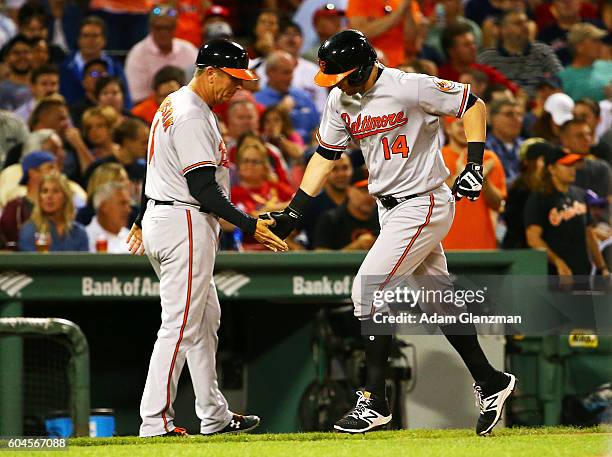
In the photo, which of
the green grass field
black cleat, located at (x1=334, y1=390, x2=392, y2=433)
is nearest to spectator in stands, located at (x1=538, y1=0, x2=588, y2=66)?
the green grass field

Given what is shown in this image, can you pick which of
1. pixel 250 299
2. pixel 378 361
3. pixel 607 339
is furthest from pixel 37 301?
pixel 607 339

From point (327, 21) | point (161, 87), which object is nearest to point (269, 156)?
point (161, 87)

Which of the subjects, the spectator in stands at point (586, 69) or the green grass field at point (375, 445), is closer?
the green grass field at point (375, 445)

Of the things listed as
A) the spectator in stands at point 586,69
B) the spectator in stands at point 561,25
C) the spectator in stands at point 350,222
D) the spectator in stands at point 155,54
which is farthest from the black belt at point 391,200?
the spectator in stands at point 561,25

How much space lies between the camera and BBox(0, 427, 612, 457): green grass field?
4.86 meters

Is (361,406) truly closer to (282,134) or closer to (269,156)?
(269,156)

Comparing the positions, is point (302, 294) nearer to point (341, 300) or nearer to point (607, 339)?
point (341, 300)

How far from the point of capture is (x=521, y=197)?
26.9 feet

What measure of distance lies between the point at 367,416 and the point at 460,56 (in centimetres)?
615

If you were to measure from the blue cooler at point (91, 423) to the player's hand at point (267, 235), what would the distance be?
77.3 inches

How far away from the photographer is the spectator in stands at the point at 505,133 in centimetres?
949

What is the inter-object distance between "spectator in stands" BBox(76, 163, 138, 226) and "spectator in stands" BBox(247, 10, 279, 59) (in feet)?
9.91

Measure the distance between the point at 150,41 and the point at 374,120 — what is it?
18.3 ft

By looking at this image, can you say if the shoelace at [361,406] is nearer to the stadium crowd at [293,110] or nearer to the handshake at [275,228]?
the handshake at [275,228]
